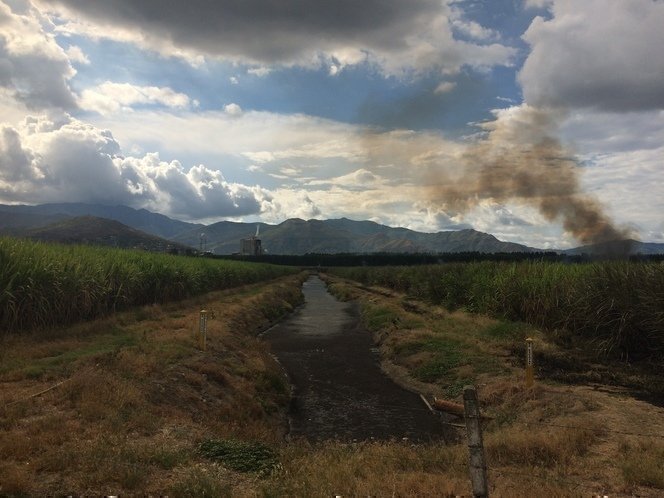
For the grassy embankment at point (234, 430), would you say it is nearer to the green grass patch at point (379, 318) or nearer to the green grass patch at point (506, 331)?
the green grass patch at point (506, 331)

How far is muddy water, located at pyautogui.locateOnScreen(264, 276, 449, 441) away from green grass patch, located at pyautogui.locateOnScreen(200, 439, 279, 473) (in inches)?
188

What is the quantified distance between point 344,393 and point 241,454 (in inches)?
402

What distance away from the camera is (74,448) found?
820cm

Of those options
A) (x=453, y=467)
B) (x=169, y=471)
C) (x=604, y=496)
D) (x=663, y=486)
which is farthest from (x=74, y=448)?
A: (x=663, y=486)

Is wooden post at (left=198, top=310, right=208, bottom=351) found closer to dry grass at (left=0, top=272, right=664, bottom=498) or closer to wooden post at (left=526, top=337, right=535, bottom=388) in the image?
dry grass at (left=0, top=272, right=664, bottom=498)

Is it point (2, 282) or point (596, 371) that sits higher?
point (2, 282)

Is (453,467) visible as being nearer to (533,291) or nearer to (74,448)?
(74,448)

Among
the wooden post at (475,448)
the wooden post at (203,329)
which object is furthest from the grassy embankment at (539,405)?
the wooden post at (203,329)

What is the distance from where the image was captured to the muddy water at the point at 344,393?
48.6 ft

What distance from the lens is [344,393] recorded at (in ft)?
62.2

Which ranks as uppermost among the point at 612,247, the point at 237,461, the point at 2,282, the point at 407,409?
the point at 612,247

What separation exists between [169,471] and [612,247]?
3607 centimetres

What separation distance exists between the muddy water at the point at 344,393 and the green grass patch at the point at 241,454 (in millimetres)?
4782

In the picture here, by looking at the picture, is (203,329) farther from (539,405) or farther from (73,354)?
(539,405)
